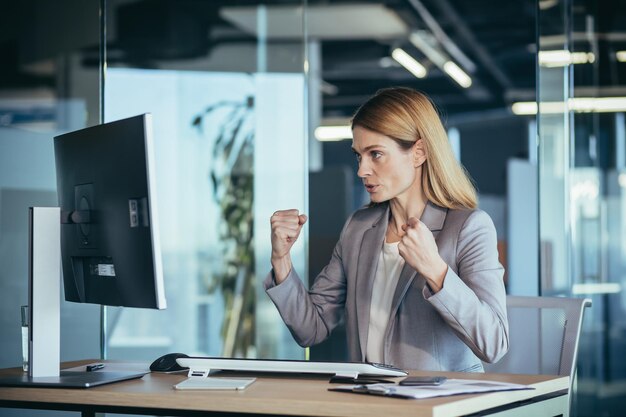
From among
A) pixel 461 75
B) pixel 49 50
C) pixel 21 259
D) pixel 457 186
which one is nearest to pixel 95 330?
pixel 21 259

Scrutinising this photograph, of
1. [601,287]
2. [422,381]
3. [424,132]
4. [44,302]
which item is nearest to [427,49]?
[601,287]

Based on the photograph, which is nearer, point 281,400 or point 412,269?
point 281,400

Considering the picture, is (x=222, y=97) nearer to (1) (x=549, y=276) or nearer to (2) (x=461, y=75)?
(1) (x=549, y=276)

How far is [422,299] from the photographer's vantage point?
247 centimetres

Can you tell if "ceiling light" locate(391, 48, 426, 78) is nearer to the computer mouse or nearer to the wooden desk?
the computer mouse

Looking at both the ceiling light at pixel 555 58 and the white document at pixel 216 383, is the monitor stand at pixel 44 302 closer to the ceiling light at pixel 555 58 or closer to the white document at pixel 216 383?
the white document at pixel 216 383

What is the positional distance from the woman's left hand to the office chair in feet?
1.77

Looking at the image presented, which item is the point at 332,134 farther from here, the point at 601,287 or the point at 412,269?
the point at 412,269

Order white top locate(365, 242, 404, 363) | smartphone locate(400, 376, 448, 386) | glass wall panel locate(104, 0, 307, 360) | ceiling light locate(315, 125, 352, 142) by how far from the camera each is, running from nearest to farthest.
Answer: smartphone locate(400, 376, 448, 386) → white top locate(365, 242, 404, 363) → glass wall panel locate(104, 0, 307, 360) → ceiling light locate(315, 125, 352, 142)

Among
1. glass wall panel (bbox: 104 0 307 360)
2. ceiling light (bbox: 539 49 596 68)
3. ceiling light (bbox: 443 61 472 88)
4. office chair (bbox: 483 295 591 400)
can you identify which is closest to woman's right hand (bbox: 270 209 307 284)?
office chair (bbox: 483 295 591 400)

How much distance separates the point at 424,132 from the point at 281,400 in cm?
108

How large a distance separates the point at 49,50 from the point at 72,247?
1934 mm

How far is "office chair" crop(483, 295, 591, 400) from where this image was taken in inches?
99.7

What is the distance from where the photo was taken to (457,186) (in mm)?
2633
